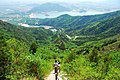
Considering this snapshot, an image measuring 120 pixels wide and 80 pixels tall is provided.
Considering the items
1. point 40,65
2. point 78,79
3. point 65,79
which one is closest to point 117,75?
point 78,79

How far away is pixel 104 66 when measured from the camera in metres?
29.4

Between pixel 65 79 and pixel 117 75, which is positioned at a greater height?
pixel 117 75

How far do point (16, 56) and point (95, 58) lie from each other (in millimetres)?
24424

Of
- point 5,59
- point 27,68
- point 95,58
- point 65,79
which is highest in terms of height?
point 5,59

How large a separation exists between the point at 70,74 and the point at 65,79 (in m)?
1.49

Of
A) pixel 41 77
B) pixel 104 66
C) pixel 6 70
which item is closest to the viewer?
pixel 6 70

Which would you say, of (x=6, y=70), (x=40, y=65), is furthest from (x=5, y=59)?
(x=40, y=65)

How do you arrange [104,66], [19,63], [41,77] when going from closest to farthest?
[19,63], [41,77], [104,66]

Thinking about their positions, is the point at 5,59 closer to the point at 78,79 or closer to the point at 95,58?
the point at 78,79

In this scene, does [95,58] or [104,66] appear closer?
[104,66]

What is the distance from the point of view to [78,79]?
24359 mm

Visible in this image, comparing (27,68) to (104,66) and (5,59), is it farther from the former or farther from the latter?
(104,66)

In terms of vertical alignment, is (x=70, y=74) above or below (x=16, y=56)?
below

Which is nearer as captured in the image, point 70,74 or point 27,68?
point 27,68
